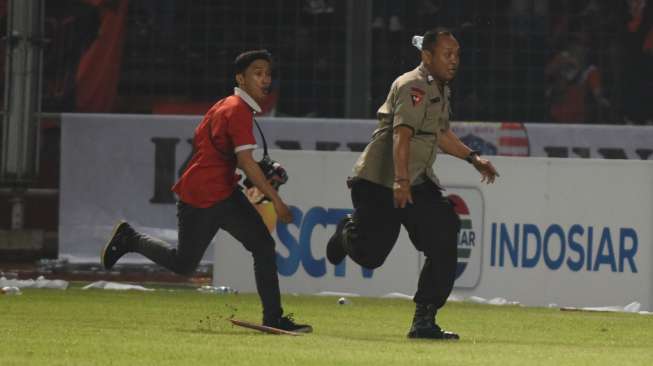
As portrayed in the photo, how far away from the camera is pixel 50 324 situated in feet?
37.6

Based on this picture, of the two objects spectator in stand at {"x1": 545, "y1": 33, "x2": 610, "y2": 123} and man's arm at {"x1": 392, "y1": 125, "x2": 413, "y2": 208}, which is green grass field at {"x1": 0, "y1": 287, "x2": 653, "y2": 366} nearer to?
man's arm at {"x1": 392, "y1": 125, "x2": 413, "y2": 208}

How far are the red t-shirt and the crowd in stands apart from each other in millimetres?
7977

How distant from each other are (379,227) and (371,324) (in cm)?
163

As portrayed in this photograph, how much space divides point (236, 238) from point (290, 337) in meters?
0.83

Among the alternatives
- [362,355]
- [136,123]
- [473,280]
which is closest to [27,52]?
[136,123]

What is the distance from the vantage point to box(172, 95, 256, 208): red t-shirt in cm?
1096

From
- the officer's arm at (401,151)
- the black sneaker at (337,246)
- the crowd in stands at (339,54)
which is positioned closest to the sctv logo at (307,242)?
the crowd in stands at (339,54)

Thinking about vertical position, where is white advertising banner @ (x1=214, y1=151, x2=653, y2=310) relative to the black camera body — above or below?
below

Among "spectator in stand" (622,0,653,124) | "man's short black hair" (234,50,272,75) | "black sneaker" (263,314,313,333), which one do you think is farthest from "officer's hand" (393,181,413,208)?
"spectator in stand" (622,0,653,124)

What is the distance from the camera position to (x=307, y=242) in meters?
15.6

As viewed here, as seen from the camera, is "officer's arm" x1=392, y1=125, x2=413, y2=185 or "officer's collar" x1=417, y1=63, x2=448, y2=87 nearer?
"officer's arm" x1=392, y1=125, x2=413, y2=185

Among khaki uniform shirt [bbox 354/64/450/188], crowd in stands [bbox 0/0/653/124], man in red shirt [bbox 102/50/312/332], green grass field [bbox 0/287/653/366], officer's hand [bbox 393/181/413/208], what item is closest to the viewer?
green grass field [bbox 0/287/653/366]

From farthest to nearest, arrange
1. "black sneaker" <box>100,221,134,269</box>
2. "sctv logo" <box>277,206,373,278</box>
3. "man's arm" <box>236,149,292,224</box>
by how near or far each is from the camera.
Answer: "sctv logo" <box>277,206,373,278</box> → "black sneaker" <box>100,221,134,269</box> → "man's arm" <box>236,149,292,224</box>

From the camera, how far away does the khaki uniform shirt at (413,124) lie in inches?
→ 417
